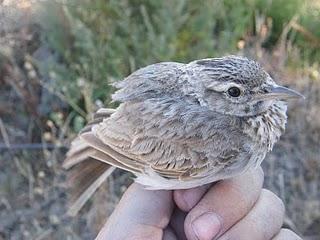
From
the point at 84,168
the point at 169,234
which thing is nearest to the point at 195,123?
the point at 169,234

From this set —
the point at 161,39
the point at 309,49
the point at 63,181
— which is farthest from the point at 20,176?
the point at 309,49

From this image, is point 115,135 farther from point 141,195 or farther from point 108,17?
point 108,17

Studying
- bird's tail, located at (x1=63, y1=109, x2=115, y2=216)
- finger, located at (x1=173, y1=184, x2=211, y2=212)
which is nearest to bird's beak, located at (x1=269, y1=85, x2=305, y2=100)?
finger, located at (x1=173, y1=184, x2=211, y2=212)

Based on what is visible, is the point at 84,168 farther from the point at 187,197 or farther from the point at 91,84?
the point at 91,84

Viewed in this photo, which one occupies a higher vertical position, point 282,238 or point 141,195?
point 141,195

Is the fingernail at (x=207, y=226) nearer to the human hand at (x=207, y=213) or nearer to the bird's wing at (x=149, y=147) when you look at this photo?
the human hand at (x=207, y=213)

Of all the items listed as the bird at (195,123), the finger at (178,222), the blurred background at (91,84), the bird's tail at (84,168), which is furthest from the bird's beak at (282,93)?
the blurred background at (91,84)
